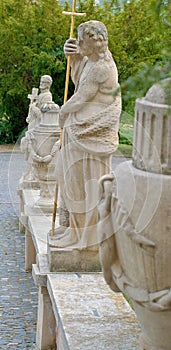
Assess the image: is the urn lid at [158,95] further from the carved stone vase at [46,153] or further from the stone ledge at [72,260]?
the carved stone vase at [46,153]

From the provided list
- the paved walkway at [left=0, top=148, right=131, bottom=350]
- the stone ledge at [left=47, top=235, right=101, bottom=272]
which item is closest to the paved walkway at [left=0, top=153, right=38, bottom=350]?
the paved walkway at [left=0, top=148, right=131, bottom=350]

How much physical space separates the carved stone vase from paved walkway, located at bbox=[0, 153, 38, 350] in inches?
36.0

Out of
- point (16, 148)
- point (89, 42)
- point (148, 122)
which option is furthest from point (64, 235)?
point (16, 148)

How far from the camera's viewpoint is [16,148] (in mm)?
23234

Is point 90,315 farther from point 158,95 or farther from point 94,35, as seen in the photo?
A: point 94,35

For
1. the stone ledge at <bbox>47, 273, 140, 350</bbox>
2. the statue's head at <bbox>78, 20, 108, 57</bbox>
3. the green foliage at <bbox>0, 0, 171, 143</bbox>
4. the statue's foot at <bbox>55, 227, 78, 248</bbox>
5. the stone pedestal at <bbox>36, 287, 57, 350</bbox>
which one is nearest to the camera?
the stone ledge at <bbox>47, 273, 140, 350</bbox>

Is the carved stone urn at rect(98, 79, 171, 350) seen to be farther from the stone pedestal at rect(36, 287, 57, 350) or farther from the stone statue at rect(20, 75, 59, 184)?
the stone statue at rect(20, 75, 59, 184)

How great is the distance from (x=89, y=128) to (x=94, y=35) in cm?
77

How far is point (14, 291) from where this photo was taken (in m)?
8.15

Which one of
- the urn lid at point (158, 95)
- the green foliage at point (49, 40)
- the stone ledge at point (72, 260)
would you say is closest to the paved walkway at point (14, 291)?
the stone ledge at point (72, 260)

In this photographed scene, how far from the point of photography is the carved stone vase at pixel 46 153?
944cm

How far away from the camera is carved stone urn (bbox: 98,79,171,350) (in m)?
3.55

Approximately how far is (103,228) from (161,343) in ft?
2.28

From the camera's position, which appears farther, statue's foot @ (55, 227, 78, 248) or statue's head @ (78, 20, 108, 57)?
statue's foot @ (55, 227, 78, 248)
